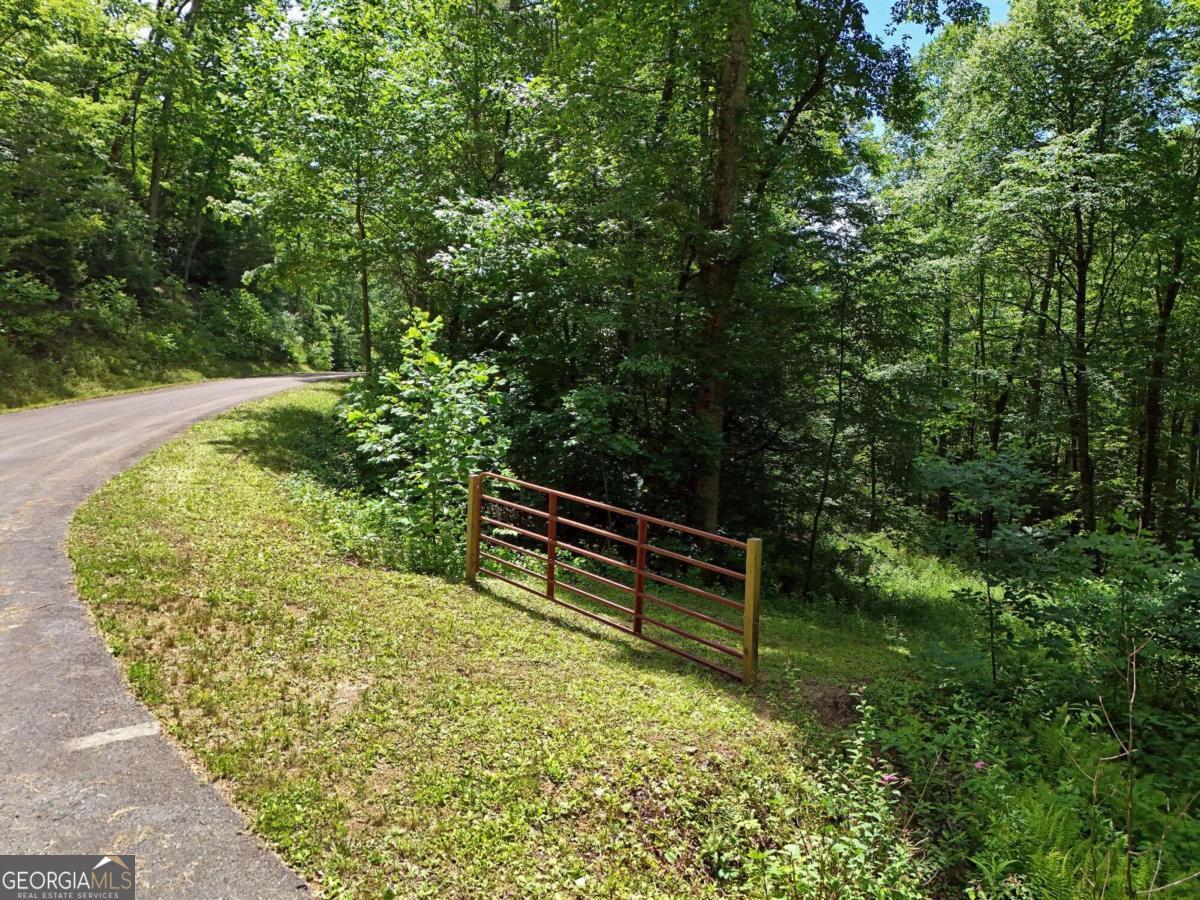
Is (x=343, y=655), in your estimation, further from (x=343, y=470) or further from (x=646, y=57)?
(x=646, y=57)

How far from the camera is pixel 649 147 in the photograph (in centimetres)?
1015

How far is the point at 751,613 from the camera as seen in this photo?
16.2 ft

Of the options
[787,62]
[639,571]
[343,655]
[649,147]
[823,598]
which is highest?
[787,62]

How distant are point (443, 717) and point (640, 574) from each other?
2.11 m

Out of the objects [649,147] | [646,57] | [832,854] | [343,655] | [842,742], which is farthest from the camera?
[646,57]

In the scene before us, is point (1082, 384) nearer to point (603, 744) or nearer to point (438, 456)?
point (438, 456)

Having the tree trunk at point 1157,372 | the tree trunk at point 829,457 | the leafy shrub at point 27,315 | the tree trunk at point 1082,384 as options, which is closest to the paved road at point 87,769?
the tree trunk at point 829,457

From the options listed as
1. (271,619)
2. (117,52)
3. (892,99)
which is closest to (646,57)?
(892,99)

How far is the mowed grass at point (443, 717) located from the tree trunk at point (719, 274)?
10.5 feet

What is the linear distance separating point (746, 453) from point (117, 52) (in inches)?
973

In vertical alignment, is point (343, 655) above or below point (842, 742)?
above

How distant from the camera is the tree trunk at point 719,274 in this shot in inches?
364

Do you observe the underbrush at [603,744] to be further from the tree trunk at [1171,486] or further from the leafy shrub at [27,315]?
the leafy shrub at [27,315]

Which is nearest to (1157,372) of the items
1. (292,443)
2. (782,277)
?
(782,277)
